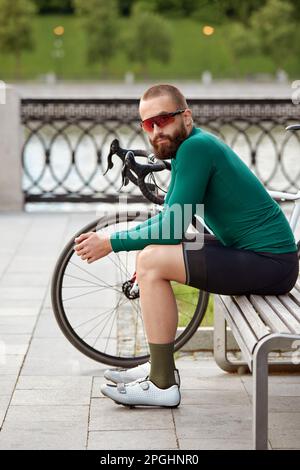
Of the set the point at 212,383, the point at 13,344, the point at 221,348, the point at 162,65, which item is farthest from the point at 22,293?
the point at 162,65

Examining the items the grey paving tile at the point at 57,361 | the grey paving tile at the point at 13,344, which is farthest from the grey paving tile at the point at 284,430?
the grey paving tile at the point at 13,344

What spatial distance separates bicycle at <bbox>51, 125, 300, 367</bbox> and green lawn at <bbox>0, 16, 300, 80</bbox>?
83.2 meters

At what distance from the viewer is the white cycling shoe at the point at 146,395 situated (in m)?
4.83

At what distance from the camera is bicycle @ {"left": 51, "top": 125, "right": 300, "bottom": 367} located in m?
5.33

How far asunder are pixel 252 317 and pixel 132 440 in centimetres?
71

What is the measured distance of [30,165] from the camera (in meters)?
18.3

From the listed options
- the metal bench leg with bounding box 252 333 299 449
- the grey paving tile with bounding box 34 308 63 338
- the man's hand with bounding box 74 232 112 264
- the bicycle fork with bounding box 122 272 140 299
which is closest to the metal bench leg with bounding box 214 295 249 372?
the bicycle fork with bounding box 122 272 140 299

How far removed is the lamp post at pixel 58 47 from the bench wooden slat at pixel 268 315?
285ft

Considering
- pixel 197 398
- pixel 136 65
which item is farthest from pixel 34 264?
pixel 136 65

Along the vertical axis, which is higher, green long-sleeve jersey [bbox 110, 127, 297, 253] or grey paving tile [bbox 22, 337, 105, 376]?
green long-sleeve jersey [bbox 110, 127, 297, 253]

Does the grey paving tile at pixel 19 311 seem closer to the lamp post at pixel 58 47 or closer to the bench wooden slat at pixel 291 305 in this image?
the bench wooden slat at pixel 291 305

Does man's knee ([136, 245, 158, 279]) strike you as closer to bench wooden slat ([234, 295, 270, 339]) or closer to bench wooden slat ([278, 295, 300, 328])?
bench wooden slat ([234, 295, 270, 339])

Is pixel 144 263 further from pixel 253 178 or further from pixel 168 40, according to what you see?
pixel 168 40
